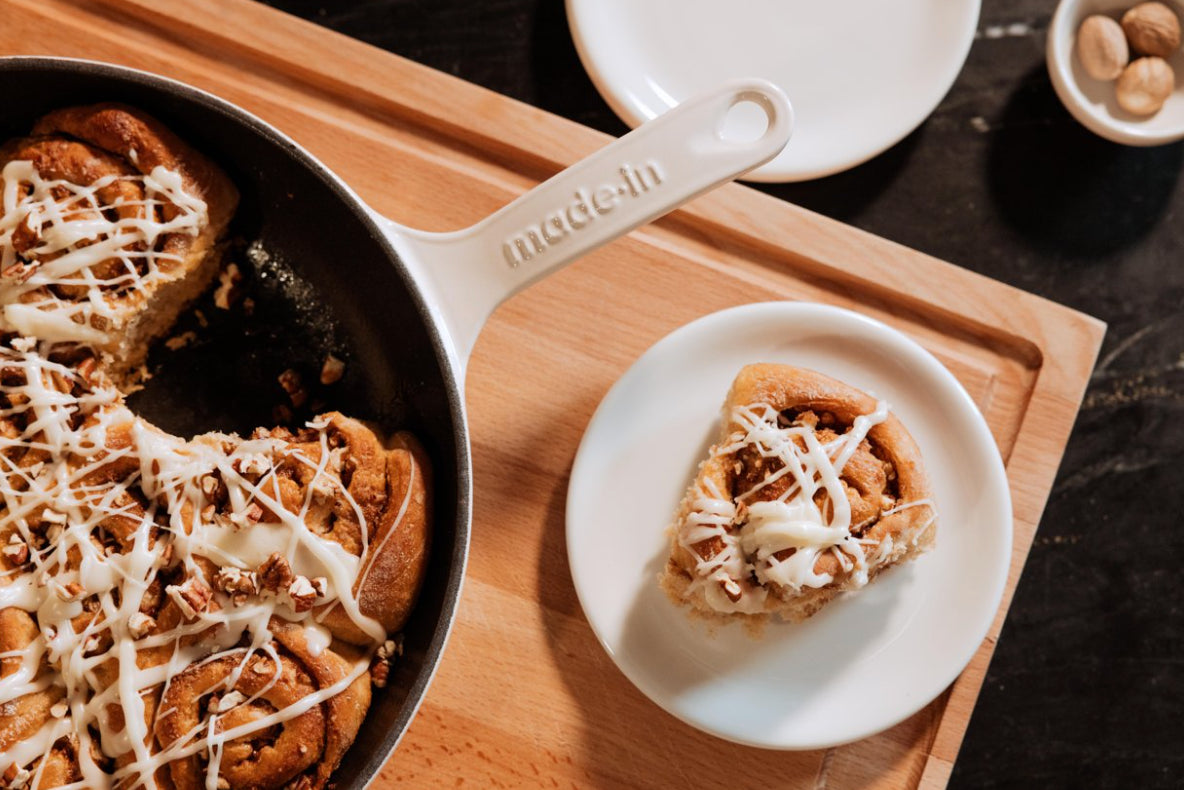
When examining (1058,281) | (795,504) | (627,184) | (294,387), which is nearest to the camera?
(627,184)

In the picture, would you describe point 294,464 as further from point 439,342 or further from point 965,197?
point 965,197

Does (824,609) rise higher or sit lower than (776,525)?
lower

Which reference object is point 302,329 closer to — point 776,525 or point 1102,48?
point 776,525

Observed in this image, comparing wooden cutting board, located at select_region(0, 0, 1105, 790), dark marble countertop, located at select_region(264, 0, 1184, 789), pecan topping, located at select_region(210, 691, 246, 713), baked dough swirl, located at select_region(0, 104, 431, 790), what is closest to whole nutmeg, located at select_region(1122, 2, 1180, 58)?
dark marble countertop, located at select_region(264, 0, 1184, 789)

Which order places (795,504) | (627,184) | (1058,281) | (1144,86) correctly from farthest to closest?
(1058,281), (1144,86), (795,504), (627,184)

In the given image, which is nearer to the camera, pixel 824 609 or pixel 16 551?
pixel 16 551

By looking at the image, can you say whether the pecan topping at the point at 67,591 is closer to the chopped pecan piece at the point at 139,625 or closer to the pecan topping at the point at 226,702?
the chopped pecan piece at the point at 139,625

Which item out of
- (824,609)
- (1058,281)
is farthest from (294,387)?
(1058,281)

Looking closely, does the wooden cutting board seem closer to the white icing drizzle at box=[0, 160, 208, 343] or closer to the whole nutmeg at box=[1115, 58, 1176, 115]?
the white icing drizzle at box=[0, 160, 208, 343]
